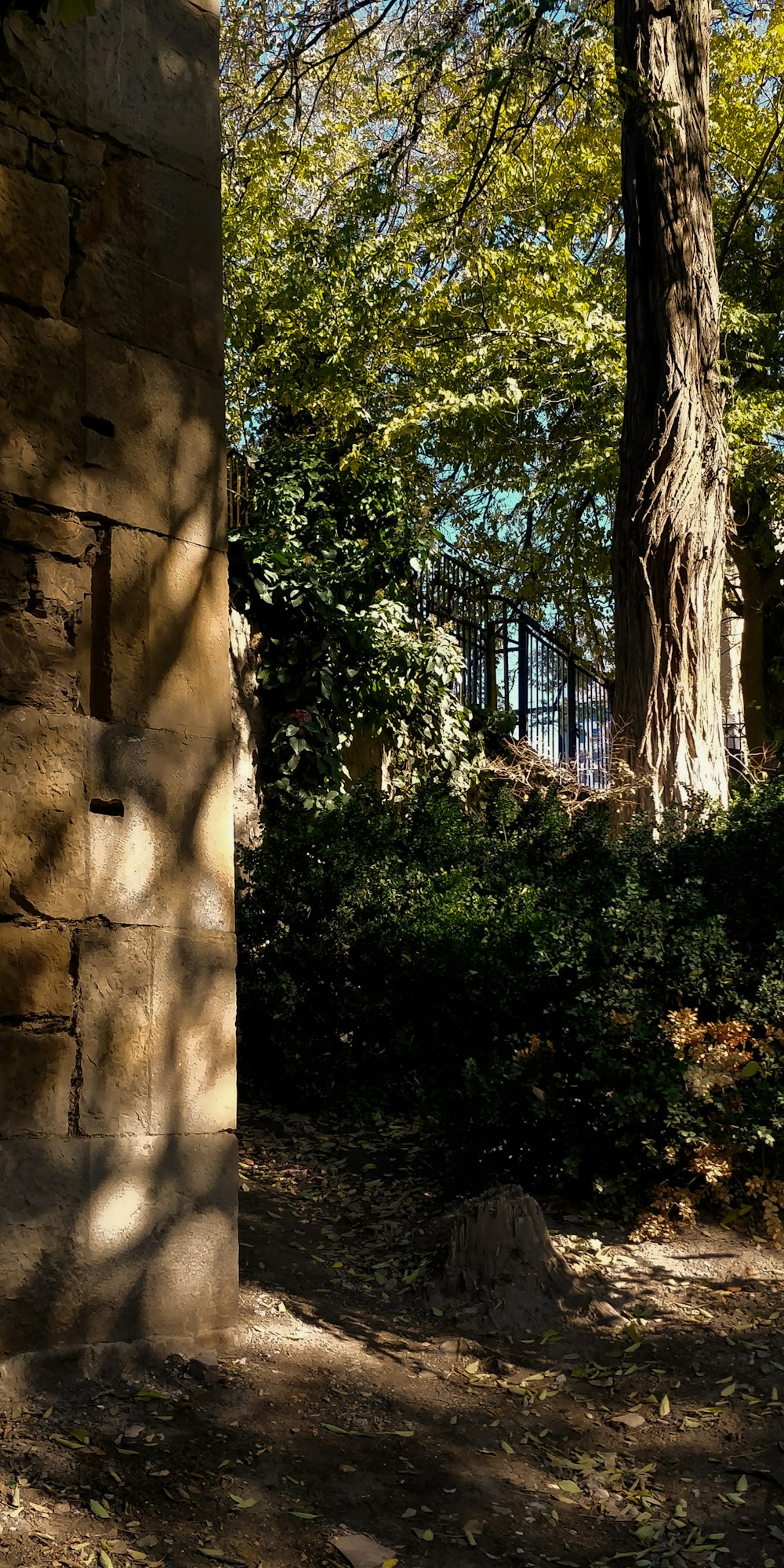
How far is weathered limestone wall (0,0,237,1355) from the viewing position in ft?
11.0

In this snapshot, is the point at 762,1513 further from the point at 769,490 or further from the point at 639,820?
the point at 769,490

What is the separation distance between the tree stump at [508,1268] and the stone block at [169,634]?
1.97m

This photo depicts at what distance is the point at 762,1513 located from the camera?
10.9 ft

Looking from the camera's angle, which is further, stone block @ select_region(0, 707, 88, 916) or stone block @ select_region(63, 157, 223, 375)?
stone block @ select_region(63, 157, 223, 375)

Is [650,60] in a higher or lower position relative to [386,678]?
higher

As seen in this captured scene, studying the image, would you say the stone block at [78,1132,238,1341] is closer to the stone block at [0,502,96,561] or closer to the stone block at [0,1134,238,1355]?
the stone block at [0,1134,238,1355]

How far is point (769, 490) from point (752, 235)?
9.67 ft

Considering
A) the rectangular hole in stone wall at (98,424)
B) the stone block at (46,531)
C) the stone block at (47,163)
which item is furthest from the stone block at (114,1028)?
the stone block at (47,163)

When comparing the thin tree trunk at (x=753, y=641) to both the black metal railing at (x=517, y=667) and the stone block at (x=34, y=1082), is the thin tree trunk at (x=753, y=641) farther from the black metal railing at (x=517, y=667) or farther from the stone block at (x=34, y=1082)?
the stone block at (x=34, y=1082)

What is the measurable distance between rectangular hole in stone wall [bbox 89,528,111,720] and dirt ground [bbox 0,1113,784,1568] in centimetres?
178

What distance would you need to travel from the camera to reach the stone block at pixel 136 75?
3.49 meters

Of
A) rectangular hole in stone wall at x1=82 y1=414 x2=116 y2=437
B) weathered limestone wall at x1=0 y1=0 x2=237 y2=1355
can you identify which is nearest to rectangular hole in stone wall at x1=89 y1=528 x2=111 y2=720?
weathered limestone wall at x1=0 y1=0 x2=237 y2=1355

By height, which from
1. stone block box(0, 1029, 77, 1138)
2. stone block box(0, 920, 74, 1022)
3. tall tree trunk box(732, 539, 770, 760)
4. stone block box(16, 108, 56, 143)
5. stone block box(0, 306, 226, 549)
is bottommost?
stone block box(0, 1029, 77, 1138)

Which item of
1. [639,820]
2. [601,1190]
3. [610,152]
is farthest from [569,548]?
→ [601,1190]
